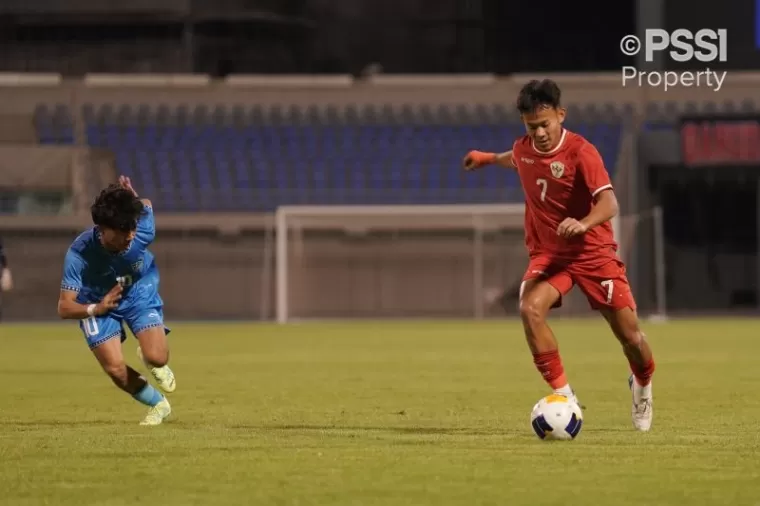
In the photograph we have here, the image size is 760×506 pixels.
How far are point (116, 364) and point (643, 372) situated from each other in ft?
10.5

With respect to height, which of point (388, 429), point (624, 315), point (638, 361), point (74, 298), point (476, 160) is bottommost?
point (388, 429)

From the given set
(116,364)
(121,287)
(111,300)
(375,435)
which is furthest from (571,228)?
(116,364)

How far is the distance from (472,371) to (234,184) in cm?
1823

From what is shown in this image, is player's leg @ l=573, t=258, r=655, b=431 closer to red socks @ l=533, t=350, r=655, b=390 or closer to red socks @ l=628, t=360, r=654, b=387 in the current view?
red socks @ l=628, t=360, r=654, b=387

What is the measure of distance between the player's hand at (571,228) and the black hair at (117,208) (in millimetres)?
2514

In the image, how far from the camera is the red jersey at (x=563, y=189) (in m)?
8.01

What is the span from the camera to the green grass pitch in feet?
19.4

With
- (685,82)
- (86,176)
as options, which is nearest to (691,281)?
(685,82)

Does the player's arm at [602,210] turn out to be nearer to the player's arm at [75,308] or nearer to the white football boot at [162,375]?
the player's arm at [75,308]

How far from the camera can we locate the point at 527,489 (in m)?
5.90

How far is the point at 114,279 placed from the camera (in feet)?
29.9

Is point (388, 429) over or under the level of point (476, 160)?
under

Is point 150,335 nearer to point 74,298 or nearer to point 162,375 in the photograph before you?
point 162,375

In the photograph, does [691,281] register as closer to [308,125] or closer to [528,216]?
[308,125]
